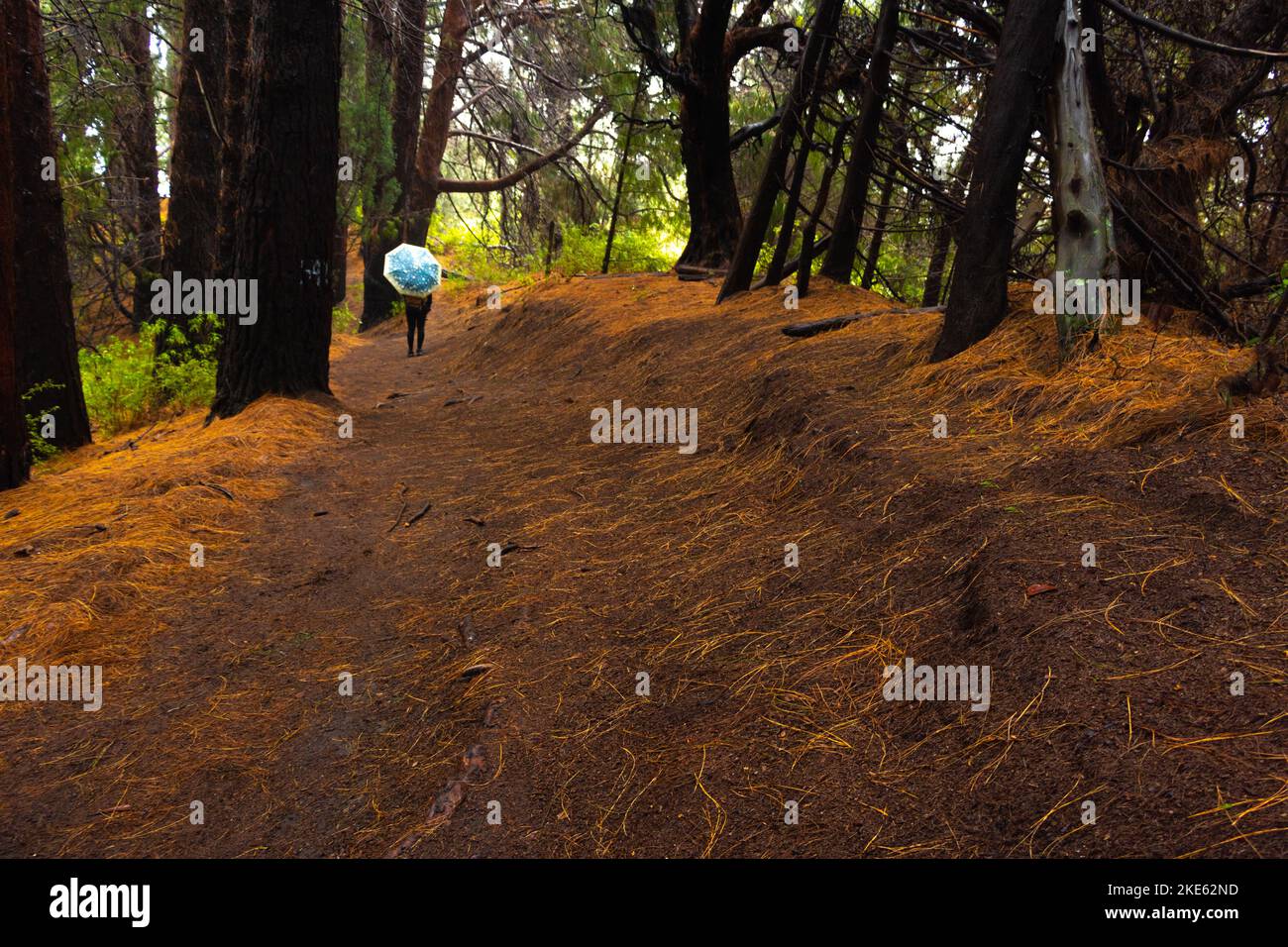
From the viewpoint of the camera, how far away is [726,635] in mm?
3344

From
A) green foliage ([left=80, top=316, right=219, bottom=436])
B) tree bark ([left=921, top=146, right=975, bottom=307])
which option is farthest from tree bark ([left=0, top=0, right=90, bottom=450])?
tree bark ([left=921, top=146, right=975, bottom=307])

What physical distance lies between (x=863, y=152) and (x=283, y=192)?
5020 millimetres

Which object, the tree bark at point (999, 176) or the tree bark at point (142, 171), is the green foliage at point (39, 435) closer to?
the tree bark at point (142, 171)

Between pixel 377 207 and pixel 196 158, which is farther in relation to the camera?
pixel 377 207

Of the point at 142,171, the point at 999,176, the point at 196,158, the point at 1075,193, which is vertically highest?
the point at 142,171

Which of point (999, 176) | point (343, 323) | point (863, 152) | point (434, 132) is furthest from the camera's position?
point (434, 132)

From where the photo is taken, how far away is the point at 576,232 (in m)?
15.8

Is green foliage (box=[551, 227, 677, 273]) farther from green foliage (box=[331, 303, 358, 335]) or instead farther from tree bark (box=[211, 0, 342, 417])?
tree bark (box=[211, 0, 342, 417])

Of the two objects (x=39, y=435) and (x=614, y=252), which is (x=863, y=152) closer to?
(x=39, y=435)

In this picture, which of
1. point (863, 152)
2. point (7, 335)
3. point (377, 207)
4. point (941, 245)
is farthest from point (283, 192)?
point (377, 207)

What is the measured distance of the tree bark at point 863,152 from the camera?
717 cm

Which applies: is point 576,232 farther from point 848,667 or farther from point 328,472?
point 848,667

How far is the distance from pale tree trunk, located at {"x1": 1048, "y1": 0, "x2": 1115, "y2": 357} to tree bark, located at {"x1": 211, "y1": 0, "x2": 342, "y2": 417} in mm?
Result: 5774

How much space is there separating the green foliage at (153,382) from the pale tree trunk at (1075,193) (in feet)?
25.8
